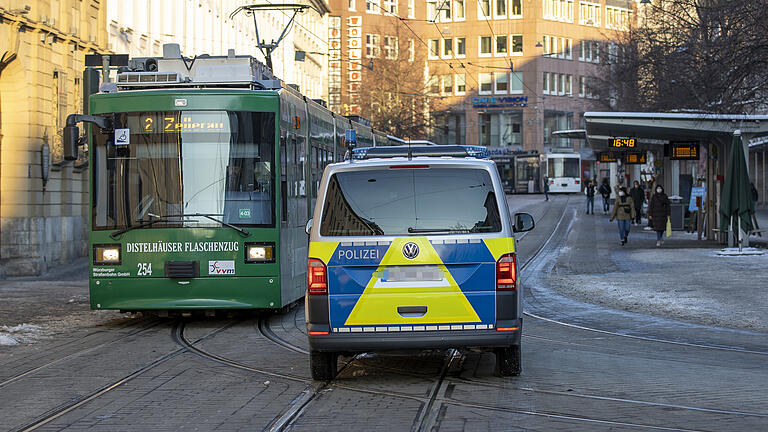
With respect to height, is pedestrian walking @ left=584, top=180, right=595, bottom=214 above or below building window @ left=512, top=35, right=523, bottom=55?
below

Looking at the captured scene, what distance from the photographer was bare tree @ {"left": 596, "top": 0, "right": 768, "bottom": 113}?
2103 centimetres

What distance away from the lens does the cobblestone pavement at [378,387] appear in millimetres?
7871

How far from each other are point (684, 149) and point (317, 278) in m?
22.3

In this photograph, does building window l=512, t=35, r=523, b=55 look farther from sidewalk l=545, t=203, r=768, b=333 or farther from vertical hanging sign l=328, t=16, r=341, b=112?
sidewalk l=545, t=203, r=768, b=333

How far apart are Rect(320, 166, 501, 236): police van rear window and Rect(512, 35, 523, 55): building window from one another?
3550 inches

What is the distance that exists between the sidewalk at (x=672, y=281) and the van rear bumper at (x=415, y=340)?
6102mm

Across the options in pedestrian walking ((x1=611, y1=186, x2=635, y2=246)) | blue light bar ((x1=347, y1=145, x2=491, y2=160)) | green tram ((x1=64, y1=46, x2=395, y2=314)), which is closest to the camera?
blue light bar ((x1=347, y1=145, x2=491, y2=160))

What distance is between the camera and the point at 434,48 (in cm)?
9975

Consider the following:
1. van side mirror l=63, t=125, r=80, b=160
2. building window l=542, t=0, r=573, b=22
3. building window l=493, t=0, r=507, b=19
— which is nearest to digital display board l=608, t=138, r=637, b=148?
van side mirror l=63, t=125, r=80, b=160

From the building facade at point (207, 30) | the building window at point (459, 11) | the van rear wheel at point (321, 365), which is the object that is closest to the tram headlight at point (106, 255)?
the van rear wheel at point (321, 365)

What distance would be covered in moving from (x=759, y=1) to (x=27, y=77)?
659 inches

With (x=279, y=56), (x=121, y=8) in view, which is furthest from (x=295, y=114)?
(x=279, y=56)

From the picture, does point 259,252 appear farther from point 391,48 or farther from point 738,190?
point 391,48

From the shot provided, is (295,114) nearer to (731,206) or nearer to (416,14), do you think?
(731,206)
